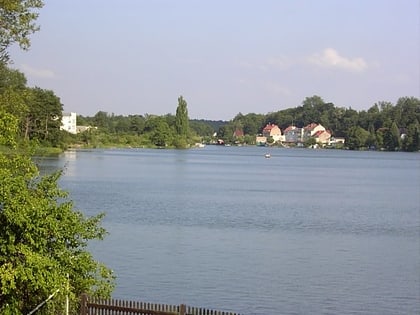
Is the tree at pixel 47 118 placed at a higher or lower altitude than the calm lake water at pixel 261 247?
higher

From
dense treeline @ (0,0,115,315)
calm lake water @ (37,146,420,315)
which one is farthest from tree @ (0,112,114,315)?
calm lake water @ (37,146,420,315)

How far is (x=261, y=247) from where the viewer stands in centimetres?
3266

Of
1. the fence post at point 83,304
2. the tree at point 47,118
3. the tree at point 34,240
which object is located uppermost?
the tree at point 47,118

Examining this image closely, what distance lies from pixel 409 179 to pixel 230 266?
66661mm

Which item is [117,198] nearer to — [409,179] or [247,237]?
[247,237]

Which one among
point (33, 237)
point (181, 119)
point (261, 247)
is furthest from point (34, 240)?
point (181, 119)

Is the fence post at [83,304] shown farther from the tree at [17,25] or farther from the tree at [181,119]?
the tree at [181,119]

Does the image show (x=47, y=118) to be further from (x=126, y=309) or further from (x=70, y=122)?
(x=126, y=309)

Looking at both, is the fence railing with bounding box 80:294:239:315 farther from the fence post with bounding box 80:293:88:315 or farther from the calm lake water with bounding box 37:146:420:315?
the calm lake water with bounding box 37:146:420:315

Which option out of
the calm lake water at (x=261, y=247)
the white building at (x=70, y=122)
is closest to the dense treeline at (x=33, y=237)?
the calm lake water at (x=261, y=247)

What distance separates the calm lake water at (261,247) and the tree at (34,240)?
372 inches

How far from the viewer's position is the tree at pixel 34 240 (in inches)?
448

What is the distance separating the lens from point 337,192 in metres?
65.6

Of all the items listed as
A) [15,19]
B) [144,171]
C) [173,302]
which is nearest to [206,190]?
[144,171]
